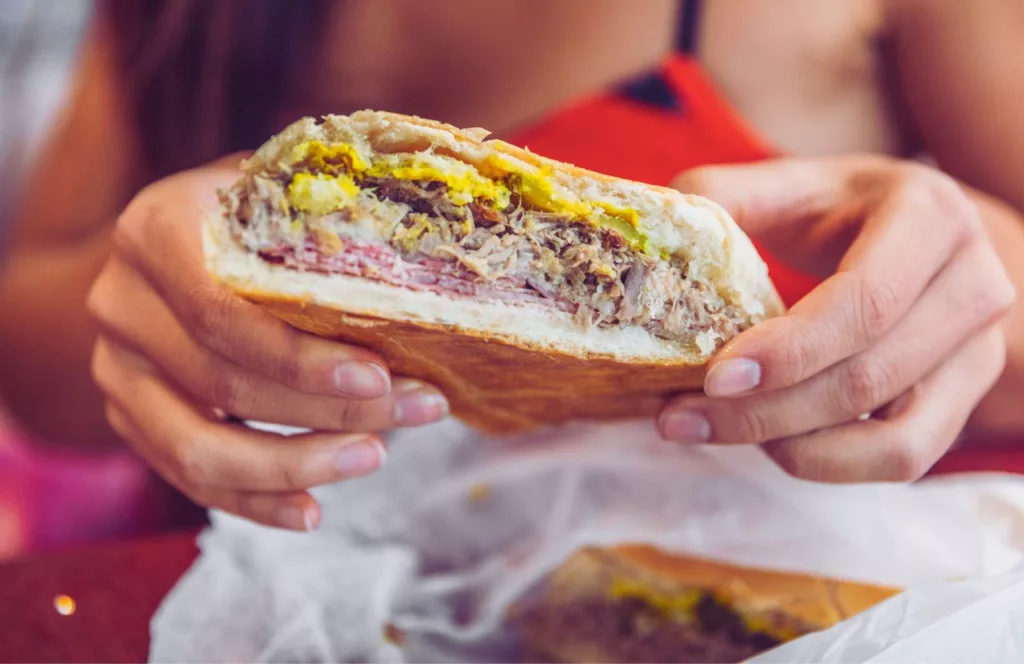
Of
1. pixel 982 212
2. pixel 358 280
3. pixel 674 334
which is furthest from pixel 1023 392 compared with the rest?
pixel 358 280

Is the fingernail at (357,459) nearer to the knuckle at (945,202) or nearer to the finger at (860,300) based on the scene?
the finger at (860,300)

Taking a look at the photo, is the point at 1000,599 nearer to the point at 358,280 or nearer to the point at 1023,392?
the point at 1023,392

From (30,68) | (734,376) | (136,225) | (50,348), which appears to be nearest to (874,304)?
(734,376)

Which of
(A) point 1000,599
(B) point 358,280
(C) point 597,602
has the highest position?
(B) point 358,280

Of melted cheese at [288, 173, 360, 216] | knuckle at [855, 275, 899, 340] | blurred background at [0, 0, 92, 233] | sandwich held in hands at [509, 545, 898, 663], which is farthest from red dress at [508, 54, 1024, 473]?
blurred background at [0, 0, 92, 233]

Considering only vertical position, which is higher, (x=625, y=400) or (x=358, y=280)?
(x=358, y=280)
